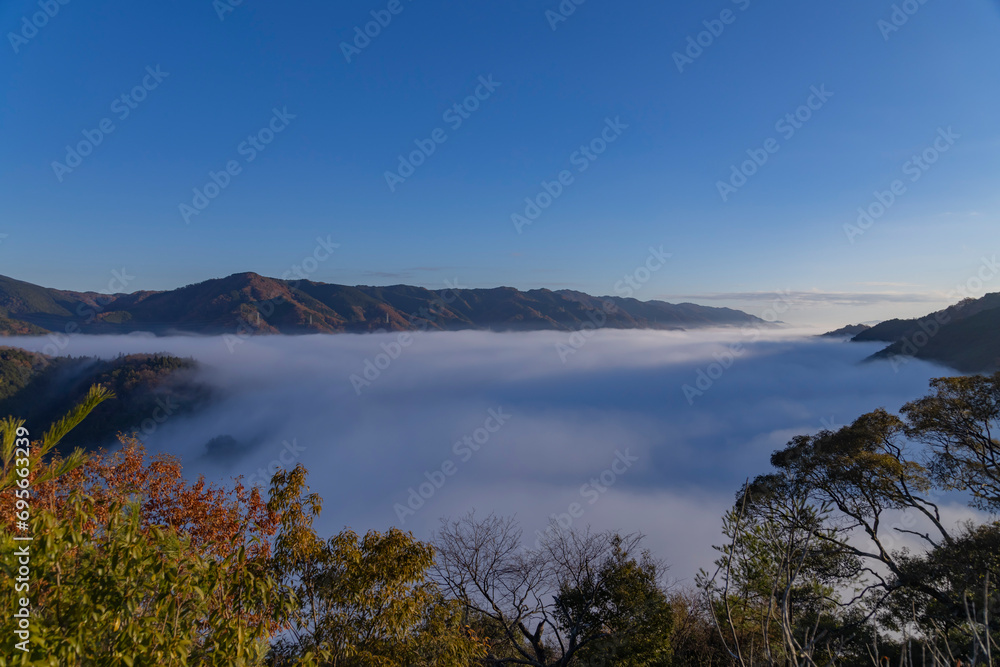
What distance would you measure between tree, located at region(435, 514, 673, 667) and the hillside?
94.7 m

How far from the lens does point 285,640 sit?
9.78 metres

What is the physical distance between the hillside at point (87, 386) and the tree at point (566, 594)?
94.7 metres

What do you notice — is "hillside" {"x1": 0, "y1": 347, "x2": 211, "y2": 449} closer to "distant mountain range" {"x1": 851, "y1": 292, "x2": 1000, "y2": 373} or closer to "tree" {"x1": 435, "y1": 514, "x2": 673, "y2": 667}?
"tree" {"x1": 435, "y1": 514, "x2": 673, "y2": 667}

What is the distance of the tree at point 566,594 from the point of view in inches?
557

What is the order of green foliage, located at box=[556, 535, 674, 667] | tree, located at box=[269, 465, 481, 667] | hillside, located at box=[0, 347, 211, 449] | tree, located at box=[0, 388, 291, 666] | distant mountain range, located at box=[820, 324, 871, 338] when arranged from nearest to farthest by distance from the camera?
tree, located at box=[0, 388, 291, 666] → tree, located at box=[269, 465, 481, 667] → green foliage, located at box=[556, 535, 674, 667] → hillside, located at box=[0, 347, 211, 449] → distant mountain range, located at box=[820, 324, 871, 338]

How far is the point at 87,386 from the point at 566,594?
11162 cm

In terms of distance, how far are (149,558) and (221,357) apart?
678 ft

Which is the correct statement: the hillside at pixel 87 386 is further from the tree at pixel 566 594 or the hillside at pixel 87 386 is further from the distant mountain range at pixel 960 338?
the distant mountain range at pixel 960 338

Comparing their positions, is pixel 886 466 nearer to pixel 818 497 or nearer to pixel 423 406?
pixel 818 497

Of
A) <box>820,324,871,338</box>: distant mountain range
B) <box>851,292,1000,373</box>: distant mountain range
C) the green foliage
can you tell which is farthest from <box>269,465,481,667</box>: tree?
<box>820,324,871,338</box>: distant mountain range

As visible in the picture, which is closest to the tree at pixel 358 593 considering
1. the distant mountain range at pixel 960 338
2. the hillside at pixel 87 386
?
the distant mountain range at pixel 960 338

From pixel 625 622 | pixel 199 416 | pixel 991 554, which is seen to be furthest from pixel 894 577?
pixel 199 416

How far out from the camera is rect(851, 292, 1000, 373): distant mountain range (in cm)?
6450

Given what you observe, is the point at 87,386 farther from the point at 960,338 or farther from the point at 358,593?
the point at 960,338
